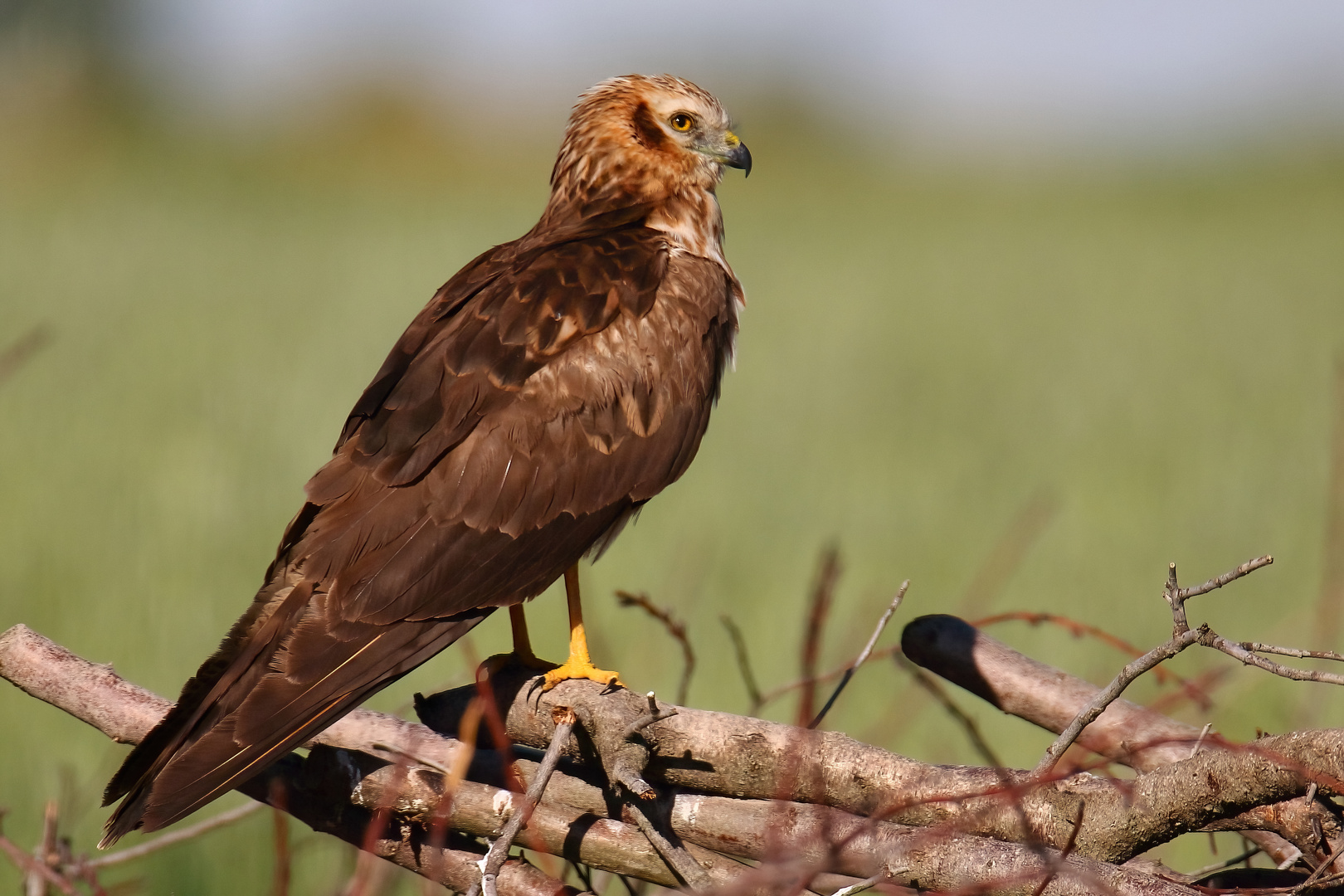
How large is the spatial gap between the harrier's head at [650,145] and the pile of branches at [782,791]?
2128mm

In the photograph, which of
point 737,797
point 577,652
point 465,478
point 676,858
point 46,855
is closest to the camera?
point 676,858

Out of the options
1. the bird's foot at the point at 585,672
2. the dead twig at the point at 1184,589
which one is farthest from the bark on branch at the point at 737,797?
the bird's foot at the point at 585,672

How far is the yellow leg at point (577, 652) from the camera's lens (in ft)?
11.2

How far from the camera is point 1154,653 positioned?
6.39ft

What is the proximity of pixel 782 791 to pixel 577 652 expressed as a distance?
75.6 inches

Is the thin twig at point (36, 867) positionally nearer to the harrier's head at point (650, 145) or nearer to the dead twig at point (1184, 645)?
the dead twig at point (1184, 645)

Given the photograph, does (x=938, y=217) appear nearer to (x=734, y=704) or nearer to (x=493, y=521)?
(x=734, y=704)

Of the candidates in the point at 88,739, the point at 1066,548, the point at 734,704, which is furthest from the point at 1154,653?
the point at 1066,548

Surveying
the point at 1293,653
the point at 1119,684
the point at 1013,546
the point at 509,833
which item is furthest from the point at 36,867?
the point at 1013,546

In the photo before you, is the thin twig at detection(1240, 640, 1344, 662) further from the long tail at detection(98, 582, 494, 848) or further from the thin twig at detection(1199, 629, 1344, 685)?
the long tail at detection(98, 582, 494, 848)

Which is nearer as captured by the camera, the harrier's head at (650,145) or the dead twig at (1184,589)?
the dead twig at (1184,589)

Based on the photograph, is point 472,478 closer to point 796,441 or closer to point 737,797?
point 737,797

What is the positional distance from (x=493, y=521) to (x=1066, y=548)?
215 inches

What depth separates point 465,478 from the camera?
341cm
